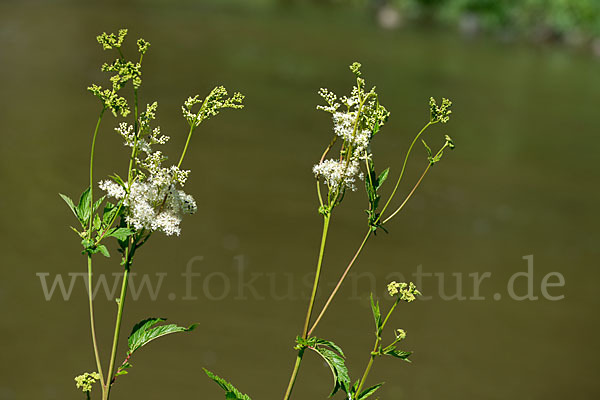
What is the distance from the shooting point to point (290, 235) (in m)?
5.38

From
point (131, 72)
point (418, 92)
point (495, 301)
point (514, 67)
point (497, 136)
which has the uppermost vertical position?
point (514, 67)

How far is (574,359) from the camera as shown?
429 centimetres

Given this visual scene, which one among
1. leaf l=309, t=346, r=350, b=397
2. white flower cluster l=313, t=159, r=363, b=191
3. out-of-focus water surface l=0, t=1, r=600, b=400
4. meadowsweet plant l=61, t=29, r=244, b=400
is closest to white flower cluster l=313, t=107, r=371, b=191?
white flower cluster l=313, t=159, r=363, b=191

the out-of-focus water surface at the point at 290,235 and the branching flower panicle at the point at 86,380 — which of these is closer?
the branching flower panicle at the point at 86,380

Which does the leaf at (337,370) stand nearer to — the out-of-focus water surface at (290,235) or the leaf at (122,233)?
the leaf at (122,233)

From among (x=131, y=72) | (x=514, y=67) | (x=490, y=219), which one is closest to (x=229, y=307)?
(x=490, y=219)

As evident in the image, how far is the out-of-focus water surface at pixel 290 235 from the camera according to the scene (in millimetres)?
3924

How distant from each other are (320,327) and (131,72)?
332 cm

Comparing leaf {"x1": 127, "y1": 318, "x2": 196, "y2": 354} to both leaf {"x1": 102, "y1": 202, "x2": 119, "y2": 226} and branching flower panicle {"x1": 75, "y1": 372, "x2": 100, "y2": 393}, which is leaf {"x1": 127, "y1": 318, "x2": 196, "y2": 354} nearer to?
branching flower panicle {"x1": 75, "y1": 372, "x2": 100, "y2": 393}

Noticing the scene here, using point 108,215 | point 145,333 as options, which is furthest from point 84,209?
point 145,333

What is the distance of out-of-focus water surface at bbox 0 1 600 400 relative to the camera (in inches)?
154

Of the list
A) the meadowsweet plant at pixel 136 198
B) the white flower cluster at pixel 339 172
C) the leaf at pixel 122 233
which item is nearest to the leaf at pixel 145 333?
the meadowsweet plant at pixel 136 198

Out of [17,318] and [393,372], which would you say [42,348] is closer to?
[17,318]

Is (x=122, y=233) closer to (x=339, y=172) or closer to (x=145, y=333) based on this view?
(x=145, y=333)
